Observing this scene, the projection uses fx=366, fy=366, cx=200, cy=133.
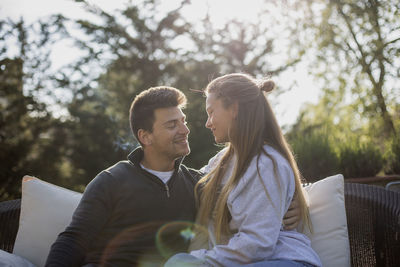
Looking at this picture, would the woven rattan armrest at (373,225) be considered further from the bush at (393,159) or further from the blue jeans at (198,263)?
the bush at (393,159)

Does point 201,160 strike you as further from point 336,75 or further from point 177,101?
point 336,75

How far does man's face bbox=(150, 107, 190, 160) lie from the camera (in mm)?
2262

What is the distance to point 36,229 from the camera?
7.21 feet

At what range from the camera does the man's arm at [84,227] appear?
1.75 meters

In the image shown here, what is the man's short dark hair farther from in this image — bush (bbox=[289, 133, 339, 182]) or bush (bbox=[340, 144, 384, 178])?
bush (bbox=[340, 144, 384, 178])

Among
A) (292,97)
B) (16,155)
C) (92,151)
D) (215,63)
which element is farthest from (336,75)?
(16,155)

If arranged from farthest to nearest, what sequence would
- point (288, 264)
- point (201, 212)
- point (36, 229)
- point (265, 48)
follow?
point (265, 48) → point (36, 229) → point (201, 212) → point (288, 264)

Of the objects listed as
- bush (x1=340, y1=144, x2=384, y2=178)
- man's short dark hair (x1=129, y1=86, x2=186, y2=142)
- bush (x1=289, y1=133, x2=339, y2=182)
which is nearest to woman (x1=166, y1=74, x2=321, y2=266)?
man's short dark hair (x1=129, y1=86, x2=186, y2=142)

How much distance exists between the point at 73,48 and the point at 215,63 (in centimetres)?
269

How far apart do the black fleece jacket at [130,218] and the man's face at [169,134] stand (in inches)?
7.2

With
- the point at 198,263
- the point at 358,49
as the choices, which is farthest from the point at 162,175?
the point at 358,49

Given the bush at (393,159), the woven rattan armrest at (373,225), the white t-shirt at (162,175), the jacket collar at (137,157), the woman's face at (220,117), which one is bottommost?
the bush at (393,159)

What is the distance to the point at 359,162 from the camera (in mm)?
4148

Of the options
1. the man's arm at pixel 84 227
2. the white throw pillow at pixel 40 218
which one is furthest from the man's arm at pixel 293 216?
the white throw pillow at pixel 40 218
